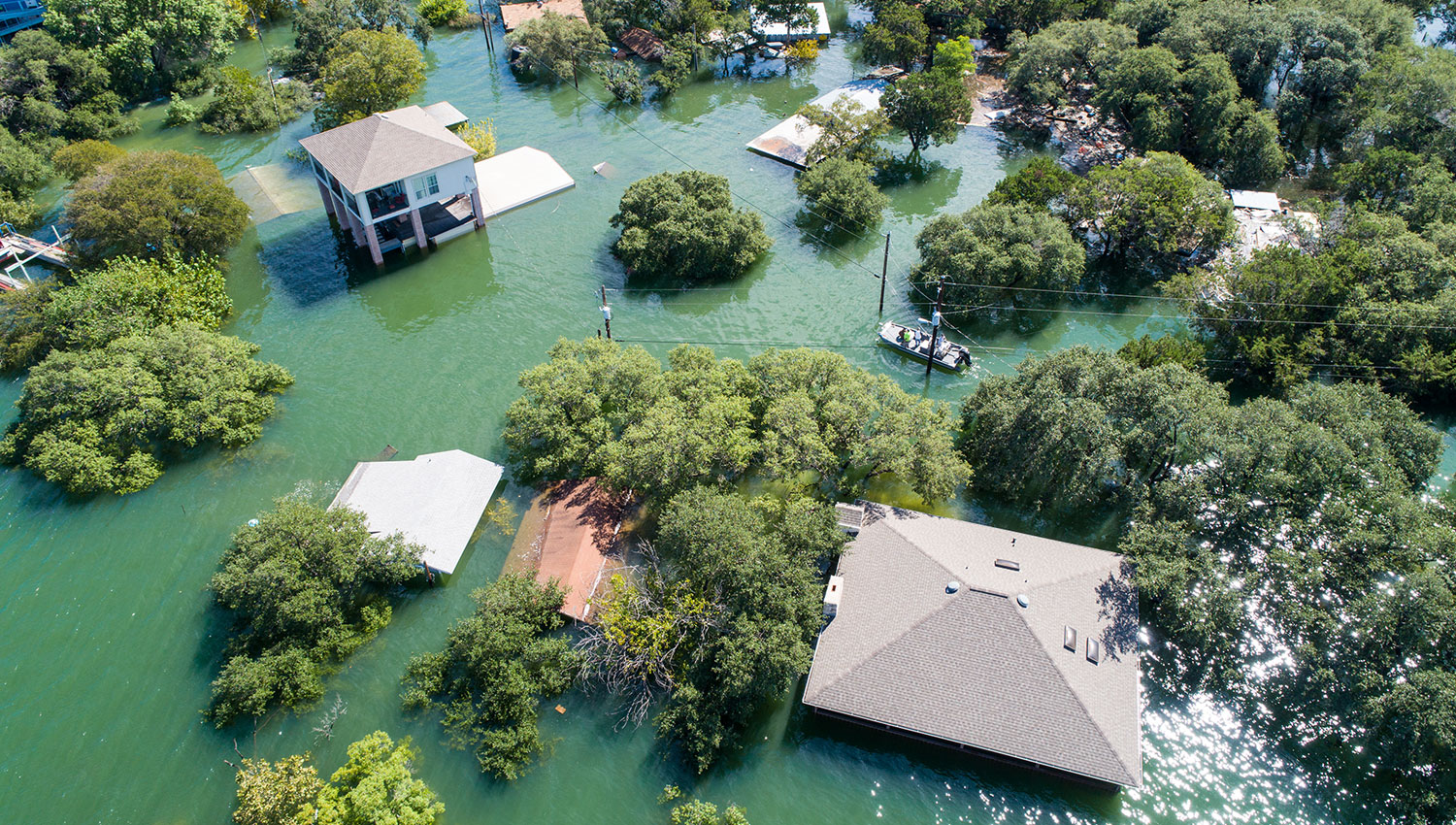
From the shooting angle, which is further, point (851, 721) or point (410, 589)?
point (410, 589)

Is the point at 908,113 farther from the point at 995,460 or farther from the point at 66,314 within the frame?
the point at 66,314

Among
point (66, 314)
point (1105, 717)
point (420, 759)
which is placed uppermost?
point (66, 314)

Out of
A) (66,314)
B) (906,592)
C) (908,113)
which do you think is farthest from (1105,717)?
(66,314)

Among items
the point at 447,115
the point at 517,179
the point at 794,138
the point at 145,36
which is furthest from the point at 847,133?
the point at 145,36

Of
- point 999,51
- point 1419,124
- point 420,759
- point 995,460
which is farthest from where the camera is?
point 999,51

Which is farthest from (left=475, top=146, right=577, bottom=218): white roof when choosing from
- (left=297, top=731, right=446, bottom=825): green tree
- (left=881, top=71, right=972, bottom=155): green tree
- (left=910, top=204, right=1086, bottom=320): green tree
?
(left=297, top=731, right=446, bottom=825): green tree

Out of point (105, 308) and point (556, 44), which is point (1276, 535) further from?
point (556, 44)
